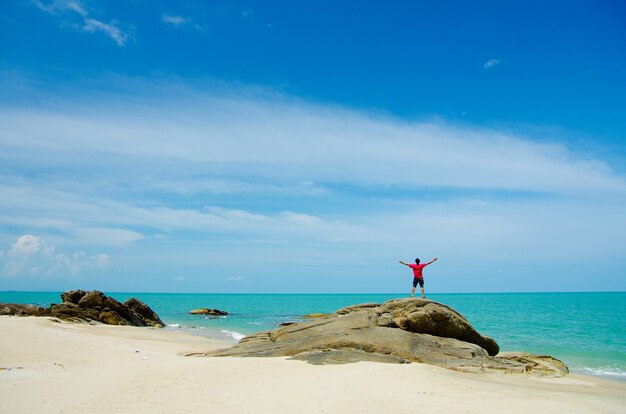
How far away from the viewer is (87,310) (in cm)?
4116

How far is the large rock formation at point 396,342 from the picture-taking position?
17.7 m

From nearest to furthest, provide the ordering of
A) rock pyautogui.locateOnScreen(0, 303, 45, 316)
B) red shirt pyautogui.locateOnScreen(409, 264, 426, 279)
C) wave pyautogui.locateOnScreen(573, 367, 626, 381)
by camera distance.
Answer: red shirt pyautogui.locateOnScreen(409, 264, 426, 279), wave pyautogui.locateOnScreen(573, 367, 626, 381), rock pyautogui.locateOnScreen(0, 303, 45, 316)

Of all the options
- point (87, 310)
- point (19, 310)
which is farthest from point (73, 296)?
point (19, 310)

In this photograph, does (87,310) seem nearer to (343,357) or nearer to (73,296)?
(73,296)

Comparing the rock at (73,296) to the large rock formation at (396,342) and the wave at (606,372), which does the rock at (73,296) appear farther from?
the wave at (606,372)

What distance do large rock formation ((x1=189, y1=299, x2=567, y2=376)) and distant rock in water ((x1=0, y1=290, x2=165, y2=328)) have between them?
2337cm

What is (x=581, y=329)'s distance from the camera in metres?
51.4

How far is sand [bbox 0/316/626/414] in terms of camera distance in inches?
425

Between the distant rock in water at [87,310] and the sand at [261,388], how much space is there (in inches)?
921

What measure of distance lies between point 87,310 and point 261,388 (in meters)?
34.3

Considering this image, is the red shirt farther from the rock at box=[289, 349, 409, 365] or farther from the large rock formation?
the rock at box=[289, 349, 409, 365]

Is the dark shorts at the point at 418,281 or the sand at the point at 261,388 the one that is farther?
the dark shorts at the point at 418,281

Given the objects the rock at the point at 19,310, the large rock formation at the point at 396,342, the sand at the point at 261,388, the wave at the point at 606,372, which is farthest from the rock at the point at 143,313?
the wave at the point at 606,372

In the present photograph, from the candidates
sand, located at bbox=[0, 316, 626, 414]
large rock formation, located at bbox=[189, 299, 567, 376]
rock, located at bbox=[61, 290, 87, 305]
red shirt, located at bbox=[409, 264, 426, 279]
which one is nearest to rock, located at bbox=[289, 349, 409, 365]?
large rock formation, located at bbox=[189, 299, 567, 376]
